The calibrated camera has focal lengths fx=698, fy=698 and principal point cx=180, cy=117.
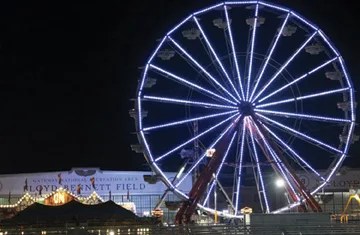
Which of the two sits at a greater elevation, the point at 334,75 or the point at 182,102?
the point at 334,75

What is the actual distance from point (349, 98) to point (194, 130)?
10.1 m

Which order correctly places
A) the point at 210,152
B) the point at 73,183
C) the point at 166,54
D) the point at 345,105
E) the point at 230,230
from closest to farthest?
1. the point at 230,230
2. the point at 166,54
3. the point at 345,105
4. the point at 210,152
5. the point at 73,183

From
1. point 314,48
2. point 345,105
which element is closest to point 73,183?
point 314,48

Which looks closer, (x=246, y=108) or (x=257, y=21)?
(x=246, y=108)

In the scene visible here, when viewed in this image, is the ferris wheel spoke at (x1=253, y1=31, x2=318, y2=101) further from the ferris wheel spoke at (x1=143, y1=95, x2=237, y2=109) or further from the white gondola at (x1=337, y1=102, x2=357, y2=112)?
the white gondola at (x1=337, y1=102, x2=357, y2=112)

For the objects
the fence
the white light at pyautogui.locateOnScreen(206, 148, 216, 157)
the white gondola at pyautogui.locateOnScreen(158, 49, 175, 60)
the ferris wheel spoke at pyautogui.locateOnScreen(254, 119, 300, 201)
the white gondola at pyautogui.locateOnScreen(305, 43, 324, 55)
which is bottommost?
the fence

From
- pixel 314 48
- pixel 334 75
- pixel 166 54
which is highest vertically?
pixel 314 48

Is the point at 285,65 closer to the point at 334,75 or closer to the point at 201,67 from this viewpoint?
the point at 334,75

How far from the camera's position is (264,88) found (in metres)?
42.8

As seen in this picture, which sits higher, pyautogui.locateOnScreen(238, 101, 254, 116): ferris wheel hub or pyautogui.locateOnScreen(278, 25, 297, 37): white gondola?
pyautogui.locateOnScreen(278, 25, 297, 37): white gondola

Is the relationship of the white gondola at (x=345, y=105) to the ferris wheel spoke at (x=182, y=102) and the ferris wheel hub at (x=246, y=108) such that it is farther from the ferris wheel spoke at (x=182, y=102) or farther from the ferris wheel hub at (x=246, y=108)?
the ferris wheel spoke at (x=182, y=102)

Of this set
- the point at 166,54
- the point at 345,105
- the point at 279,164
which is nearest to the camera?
the point at 279,164

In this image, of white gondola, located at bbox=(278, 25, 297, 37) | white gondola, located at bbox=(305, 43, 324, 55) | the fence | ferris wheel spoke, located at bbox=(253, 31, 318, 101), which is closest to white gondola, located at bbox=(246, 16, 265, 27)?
white gondola, located at bbox=(278, 25, 297, 37)

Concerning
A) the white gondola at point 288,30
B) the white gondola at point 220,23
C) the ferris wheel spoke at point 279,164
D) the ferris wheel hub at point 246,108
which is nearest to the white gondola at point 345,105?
the white gondola at point 288,30
